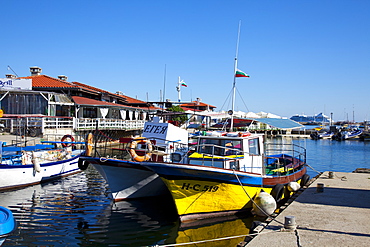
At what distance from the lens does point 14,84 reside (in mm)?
33531

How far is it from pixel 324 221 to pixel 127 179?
8.04 m

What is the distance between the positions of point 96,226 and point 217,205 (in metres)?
4.18

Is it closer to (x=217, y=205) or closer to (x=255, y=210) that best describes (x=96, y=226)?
(x=217, y=205)

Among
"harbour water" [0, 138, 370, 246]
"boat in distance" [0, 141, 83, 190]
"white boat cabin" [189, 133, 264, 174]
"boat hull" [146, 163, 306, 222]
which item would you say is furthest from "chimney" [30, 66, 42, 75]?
"boat hull" [146, 163, 306, 222]

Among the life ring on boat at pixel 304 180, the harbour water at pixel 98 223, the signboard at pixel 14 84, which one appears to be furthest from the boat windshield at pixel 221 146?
the signboard at pixel 14 84

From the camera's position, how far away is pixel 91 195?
15656mm

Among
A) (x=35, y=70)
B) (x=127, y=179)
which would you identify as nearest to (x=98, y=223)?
(x=127, y=179)

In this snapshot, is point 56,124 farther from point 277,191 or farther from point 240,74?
point 277,191

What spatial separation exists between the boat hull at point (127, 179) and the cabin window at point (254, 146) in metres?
4.07

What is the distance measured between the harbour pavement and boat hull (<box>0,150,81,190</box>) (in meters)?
12.5

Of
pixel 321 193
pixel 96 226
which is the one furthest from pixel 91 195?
pixel 321 193

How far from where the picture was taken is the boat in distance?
627 inches

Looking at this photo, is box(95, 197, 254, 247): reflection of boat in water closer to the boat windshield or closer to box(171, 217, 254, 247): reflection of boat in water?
box(171, 217, 254, 247): reflection of boat in water

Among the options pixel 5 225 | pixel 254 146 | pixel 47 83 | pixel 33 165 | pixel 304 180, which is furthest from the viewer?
pixel 47 83
